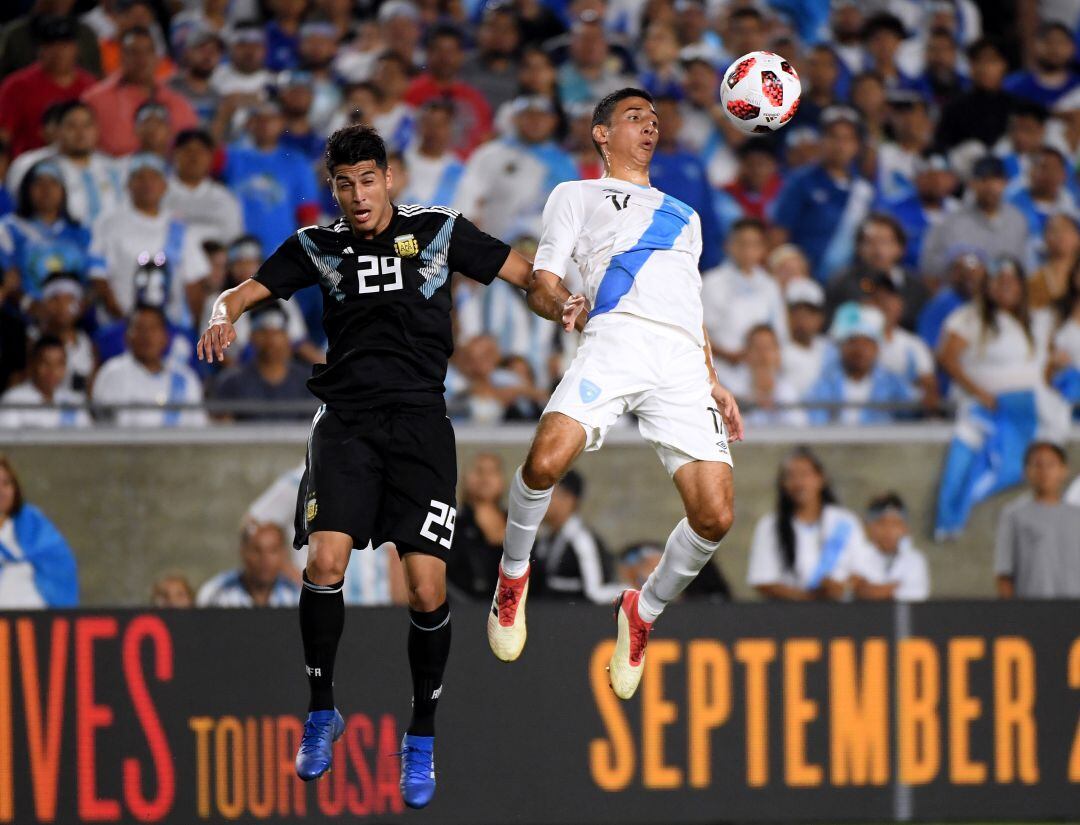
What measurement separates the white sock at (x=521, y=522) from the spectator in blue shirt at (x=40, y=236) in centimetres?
524

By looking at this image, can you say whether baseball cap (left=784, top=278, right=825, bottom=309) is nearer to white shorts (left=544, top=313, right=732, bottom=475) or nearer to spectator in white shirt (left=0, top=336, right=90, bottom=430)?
white shorts (left=544, top=313, right=732, bottom=475)

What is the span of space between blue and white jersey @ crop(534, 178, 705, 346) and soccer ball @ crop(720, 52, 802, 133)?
0.52m

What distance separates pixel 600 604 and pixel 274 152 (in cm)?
467

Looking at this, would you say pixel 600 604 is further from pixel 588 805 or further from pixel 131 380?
pixel 131 380

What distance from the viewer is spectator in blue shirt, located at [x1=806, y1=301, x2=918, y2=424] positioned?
1195 cm

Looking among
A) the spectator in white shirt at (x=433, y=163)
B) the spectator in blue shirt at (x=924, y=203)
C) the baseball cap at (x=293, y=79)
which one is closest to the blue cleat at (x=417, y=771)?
the spectator in white shirt at (x=433, y=163)

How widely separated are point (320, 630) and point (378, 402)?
3.13ft

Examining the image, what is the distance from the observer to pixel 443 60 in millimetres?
13375

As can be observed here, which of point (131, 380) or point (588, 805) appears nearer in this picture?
point (588, 805)

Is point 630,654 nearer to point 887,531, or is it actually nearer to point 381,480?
point 381,480

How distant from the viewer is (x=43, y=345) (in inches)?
440

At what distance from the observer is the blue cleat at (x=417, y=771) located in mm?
7148

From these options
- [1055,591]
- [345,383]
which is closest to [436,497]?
[345,383]

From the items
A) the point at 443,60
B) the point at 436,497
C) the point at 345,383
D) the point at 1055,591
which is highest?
the point at 443,60
